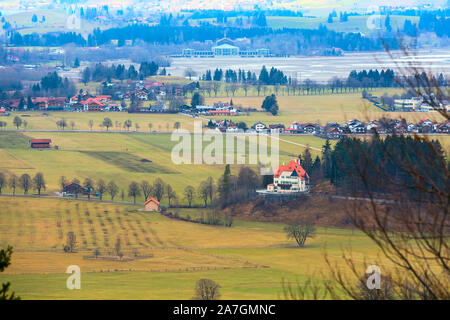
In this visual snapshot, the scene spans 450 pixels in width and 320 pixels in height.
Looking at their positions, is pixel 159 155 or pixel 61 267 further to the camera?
pixel 159 155

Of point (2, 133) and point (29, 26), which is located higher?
point (29, 26)

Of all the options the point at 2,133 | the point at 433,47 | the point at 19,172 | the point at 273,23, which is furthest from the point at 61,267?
the point at 273,23

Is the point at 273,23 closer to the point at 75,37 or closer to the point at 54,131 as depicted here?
the point at 75,37

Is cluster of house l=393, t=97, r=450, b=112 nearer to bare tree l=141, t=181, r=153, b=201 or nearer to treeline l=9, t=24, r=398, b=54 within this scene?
bare tree l=141, t=181, r=153, b=201

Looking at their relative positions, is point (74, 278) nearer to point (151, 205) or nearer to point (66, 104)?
point (151, 205)

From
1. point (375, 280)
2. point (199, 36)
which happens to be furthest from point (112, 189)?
point (199, 36)
